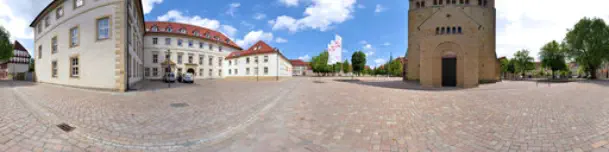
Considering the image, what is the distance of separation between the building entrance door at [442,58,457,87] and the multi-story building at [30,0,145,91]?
955 inches

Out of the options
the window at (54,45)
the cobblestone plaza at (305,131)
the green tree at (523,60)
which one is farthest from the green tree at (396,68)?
the window at (54,45)

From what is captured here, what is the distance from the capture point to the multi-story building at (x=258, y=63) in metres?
38.0

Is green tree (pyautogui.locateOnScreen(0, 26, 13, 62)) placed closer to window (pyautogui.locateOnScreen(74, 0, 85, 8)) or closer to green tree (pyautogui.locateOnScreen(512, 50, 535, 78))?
window (pyautogui.locateOnScreen(74, 0, 85, 8))

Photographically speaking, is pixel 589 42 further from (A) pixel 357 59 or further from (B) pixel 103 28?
(B) pixel 103 28

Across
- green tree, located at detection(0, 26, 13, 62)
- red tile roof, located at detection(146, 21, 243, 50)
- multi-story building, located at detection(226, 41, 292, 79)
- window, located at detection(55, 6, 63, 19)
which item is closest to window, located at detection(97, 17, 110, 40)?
window, located at detection(55, 6, 63, 19)

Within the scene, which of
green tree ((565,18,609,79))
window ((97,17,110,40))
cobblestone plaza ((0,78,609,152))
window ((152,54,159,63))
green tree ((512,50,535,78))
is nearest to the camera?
cobblestone plaza ((0,78,609,152))

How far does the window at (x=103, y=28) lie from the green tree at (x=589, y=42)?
53.8m

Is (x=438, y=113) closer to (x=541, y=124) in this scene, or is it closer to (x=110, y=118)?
(x=541, y=124)

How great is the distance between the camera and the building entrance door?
65.5 feet

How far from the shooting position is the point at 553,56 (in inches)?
1499

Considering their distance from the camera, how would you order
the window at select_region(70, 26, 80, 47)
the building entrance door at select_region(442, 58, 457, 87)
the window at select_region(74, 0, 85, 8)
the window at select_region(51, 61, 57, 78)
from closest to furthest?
the window at select_region(74, 0, 85, 8)
the window at select_region(70, 26, 80, 47)
the window at select_region(51, 61, 57, 78)
the building entrance door at select_region(442, 58, 457, 87)

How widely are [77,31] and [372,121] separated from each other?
20348mm

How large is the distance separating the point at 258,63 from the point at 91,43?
997 inches

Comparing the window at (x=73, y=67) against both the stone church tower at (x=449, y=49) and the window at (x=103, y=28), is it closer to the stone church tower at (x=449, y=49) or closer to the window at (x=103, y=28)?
the window at (x=103, y=28)
